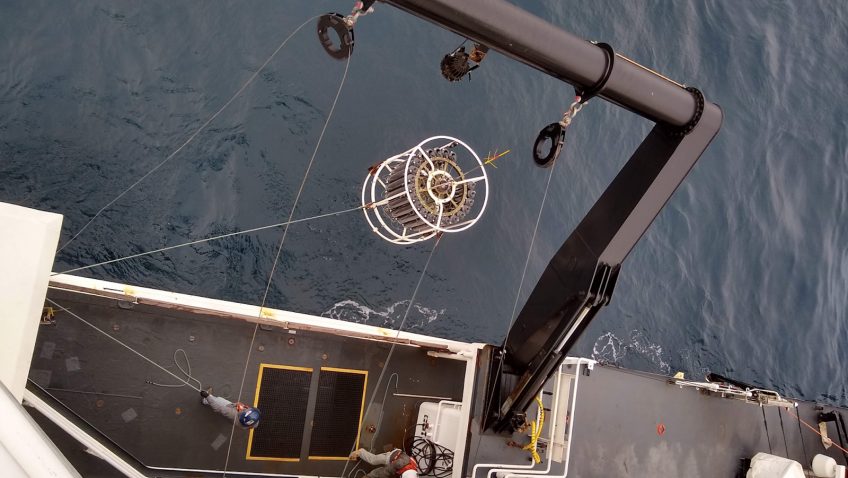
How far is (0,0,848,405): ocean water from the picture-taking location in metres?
11.5

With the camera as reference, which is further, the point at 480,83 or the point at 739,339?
the point at 739,339

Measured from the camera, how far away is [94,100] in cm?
1159

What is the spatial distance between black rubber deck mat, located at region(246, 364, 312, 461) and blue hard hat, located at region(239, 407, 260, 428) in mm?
1058

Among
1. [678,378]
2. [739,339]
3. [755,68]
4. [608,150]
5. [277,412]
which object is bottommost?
[277,412]

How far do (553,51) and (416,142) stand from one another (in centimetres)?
664

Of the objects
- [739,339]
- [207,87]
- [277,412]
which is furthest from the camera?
[739,339]

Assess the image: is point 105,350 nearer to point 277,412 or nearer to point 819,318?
point 277,412

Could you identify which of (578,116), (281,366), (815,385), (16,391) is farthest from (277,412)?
(815,385)

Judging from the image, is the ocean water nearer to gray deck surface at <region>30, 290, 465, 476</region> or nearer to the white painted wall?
gray deck surface at <region>30, 290, 465, 476</region>

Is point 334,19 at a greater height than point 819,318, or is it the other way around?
point 334,19

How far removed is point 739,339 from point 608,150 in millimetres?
7195

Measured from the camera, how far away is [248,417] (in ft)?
32.6

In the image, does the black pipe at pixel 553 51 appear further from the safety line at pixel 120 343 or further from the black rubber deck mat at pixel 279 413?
the safety line at pixel 120 343

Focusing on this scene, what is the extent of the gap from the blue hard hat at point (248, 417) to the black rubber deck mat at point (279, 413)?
106cm
